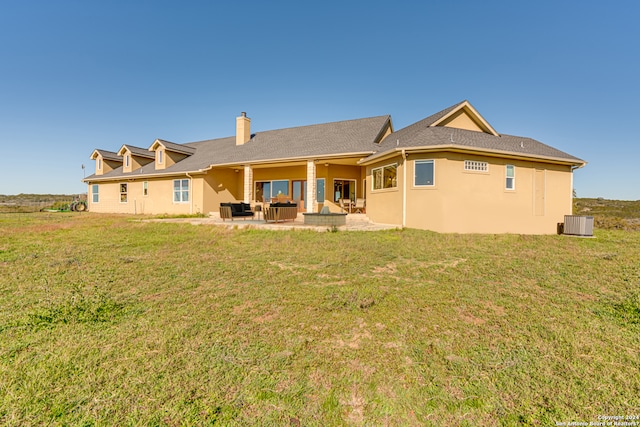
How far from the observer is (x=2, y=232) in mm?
10719

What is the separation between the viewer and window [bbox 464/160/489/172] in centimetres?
1188

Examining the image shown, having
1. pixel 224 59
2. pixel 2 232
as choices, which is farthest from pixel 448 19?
pixel 2 232

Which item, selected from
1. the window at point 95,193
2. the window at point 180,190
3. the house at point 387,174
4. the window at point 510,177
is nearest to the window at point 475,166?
the house at point 387,174

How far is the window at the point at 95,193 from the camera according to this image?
83.0ft

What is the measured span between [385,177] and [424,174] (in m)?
2.31

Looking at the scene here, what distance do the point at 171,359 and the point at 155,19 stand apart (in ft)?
57.7

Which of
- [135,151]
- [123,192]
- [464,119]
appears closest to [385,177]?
[464,119]

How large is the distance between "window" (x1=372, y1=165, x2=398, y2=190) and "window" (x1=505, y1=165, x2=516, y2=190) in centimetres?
518

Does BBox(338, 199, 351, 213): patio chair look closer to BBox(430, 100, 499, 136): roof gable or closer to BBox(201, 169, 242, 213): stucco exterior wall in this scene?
BBox(430, 100, 499, 136): roof gable

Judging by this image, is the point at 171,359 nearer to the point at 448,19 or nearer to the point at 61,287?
the point at 61,287

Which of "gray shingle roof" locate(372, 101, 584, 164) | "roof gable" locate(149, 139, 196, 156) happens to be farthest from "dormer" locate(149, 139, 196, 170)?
"gray shingle roof" locate(372, 101, 584, 164)

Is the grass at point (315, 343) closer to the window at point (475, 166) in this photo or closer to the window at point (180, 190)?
the window at point (475, 166)

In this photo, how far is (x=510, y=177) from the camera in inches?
498

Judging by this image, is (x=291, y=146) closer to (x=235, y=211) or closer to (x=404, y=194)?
(x=235, y=211)
